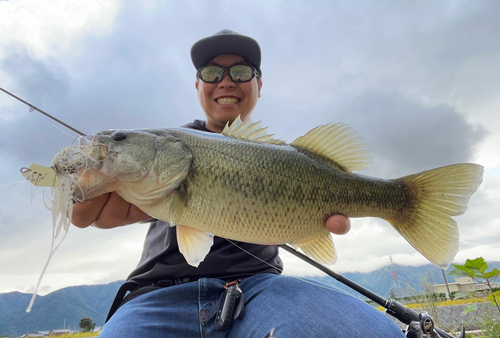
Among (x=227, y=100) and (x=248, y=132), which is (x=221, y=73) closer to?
(x=227, y=100)

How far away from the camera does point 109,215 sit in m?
2.12

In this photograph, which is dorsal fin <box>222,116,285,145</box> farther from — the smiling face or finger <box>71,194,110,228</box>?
the smiling face

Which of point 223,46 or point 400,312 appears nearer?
point 400,312

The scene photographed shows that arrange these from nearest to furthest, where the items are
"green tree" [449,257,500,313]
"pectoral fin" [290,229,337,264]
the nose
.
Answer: "pectoral fin" [290,229,337,264] → "green tree" [449,257,500,313] → the nose

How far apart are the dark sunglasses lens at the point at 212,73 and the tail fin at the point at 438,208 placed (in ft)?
7.30

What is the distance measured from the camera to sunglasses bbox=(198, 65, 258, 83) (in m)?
3.35

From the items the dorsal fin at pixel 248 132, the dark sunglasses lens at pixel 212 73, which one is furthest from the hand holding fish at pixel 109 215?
the dark sunglasses lens at pixel 212 73

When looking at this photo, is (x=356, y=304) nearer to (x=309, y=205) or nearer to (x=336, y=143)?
(x=309, y=205)

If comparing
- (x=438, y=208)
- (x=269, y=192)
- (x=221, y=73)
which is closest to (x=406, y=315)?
(x=438, y=208)

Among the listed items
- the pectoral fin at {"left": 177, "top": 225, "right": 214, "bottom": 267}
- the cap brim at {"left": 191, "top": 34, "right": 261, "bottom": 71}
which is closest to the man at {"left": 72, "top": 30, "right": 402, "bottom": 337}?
the pectoral fin at {"left": 177, "top": 225, "right": 214, "bottom": 267}

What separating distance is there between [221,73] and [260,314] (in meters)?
2.54

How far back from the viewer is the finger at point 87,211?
200 centimetres

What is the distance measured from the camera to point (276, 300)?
2043 mm

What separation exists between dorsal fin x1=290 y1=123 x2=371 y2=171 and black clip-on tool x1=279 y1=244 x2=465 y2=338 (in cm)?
87
